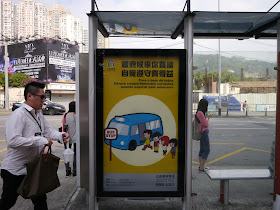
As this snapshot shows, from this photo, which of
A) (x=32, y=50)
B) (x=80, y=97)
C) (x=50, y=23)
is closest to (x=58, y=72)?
(x=32, y=50)

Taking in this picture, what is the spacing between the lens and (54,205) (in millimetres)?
4020

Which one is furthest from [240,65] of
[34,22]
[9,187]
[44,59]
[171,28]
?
[34,22]

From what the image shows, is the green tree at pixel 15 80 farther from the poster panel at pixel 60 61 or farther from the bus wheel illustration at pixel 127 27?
the bus wheel illustration at pixel 127 27

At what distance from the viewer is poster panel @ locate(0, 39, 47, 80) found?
1614 inches

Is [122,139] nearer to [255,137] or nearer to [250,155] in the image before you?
[250,155]

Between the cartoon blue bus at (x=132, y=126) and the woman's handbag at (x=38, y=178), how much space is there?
2.80ft

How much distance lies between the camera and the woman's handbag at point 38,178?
8.85 feet

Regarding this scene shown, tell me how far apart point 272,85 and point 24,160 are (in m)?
4.14

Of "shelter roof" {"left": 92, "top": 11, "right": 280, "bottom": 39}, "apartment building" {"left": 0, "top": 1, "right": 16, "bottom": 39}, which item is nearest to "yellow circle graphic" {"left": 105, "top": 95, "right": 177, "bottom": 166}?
"shelter roof" {"left": 92, "top": 11, "right": 280, "bottom": 39}

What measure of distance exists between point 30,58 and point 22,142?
43.6 m

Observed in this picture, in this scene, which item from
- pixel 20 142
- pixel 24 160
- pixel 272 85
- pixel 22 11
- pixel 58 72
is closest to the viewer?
pixel 20 142

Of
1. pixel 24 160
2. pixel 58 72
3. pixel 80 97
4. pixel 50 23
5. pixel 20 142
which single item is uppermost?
pixel 50 23

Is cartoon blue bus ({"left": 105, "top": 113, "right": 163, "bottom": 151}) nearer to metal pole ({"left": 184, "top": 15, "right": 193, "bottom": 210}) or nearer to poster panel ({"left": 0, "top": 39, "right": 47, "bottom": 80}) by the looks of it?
metal pole ({"left": 184, "top": 15, "right": 193, "bottom": 210})

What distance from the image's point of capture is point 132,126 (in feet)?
11.4
